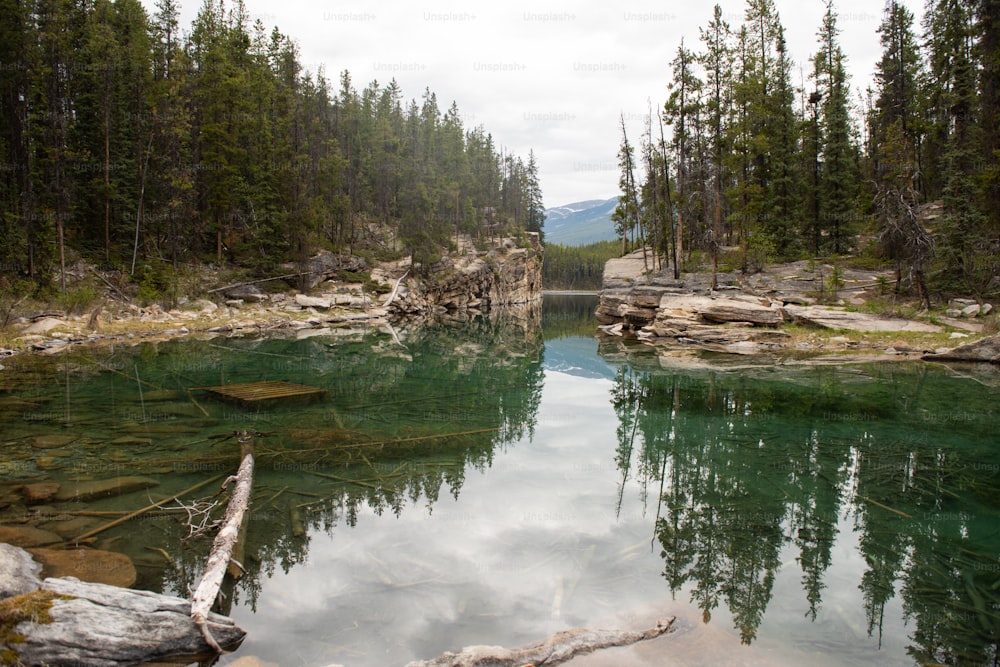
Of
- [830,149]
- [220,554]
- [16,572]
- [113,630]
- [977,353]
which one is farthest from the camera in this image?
[830,149]

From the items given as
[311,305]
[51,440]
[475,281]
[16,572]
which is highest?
Answer: [475,281]

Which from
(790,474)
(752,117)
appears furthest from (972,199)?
(790,474)

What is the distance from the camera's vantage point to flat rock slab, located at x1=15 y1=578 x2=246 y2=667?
444cm

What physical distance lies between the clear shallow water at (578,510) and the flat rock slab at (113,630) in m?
0.47

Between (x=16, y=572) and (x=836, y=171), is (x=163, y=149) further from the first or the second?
(x=836, y=171)

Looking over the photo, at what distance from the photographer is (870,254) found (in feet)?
115

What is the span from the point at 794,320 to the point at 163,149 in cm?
4456

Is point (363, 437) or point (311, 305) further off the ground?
point (311, 305)

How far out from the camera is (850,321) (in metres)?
28.5

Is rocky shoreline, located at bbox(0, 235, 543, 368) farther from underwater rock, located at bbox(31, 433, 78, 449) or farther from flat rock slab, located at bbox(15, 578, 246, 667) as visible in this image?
flat rock slab, located at bbox(15, 578, 246, 667)

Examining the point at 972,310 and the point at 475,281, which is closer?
the point at 972,310

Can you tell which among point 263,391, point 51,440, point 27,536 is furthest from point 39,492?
point 263,391

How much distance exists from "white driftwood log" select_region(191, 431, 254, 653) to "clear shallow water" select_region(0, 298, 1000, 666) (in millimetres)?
395

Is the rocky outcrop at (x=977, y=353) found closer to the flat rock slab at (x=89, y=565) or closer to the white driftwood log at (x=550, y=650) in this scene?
the white driftwood log at (x=550, y=650)
